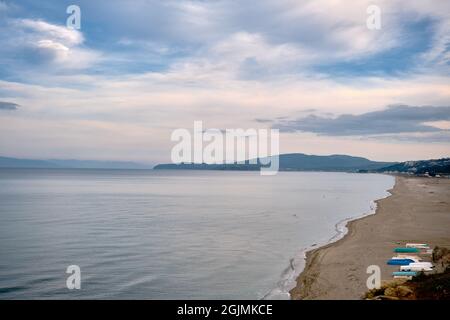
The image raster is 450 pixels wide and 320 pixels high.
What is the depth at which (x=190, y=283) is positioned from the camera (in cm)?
2212

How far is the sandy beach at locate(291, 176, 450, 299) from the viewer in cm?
2023

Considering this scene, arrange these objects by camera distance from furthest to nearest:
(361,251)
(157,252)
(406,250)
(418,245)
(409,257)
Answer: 1. (157,252)
2. (418,245)
3. (361,251)
4. (406,250)
5. (409,257)

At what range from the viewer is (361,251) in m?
29.1

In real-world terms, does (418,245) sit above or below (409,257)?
below

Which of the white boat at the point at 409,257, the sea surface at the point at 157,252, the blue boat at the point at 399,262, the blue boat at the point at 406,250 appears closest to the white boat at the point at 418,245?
the blue boat at the point at 406,250

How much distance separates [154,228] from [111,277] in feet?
62.1

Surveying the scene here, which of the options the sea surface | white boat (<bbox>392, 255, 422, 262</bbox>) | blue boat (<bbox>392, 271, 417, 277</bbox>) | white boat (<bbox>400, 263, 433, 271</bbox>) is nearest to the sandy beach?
blue boat (<bbox>392, 271, 417, 277</bbox>)

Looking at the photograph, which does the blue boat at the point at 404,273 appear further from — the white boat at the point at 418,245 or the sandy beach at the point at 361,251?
the white boat at the point at 418,245

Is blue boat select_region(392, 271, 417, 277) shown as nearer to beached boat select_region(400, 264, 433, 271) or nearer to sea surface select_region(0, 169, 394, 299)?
beached boat select_region(400, 264, 433, 271)

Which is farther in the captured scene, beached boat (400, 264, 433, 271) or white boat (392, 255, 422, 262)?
white boat (392, 255, 422, 262)

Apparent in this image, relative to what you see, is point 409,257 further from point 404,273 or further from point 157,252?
point 157,252

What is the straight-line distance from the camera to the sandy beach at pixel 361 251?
20225mm

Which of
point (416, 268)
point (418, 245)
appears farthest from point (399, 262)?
point (418, 245)
